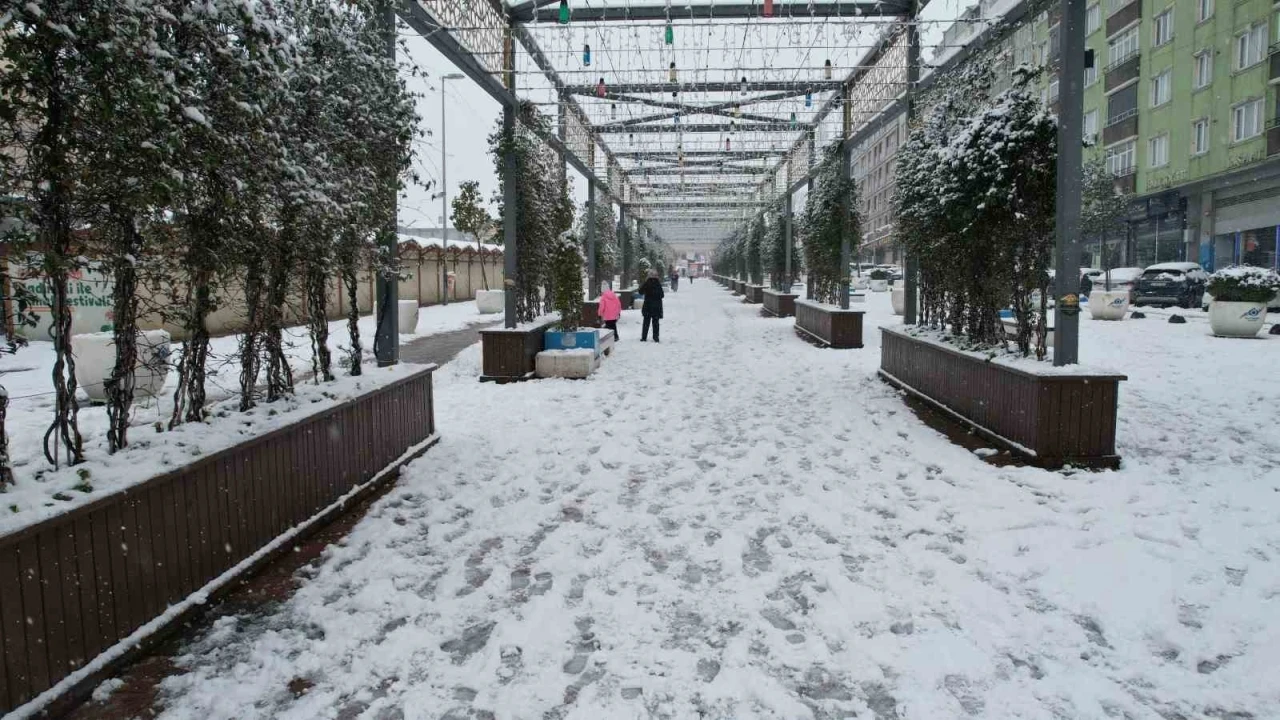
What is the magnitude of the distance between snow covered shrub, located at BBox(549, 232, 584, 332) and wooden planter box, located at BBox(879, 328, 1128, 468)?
6.05 m

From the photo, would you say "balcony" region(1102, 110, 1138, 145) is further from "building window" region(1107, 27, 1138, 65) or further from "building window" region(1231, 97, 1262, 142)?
"building window" region(1231, 97, 1262, 142)

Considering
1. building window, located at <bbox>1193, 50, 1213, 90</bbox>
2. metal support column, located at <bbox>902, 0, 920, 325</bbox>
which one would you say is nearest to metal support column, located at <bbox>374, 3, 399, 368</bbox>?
metal support column, located at <bbox>902, 0, 920, 325</bbox>

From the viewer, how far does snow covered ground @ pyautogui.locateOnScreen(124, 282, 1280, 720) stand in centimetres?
283

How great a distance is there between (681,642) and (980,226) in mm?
5570

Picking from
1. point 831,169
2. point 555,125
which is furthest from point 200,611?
point 831,169

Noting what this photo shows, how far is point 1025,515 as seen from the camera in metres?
4.62

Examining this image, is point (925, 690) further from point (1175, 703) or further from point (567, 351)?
point (567, 351)

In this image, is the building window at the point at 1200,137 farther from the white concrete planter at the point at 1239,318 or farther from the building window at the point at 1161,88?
the white concrete planter at the point at 1239,318

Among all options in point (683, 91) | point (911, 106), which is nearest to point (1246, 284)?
point (911, 106)

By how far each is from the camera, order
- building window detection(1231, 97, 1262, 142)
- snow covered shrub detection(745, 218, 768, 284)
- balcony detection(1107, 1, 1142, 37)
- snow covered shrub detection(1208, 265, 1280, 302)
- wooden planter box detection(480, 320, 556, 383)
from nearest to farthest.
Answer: wooden planter box detection(480, 320, 556, 383) → snow covered shrub detection(1208, 265, 1280, 302) → building window detection(1231, 97, 1262, 142) → snow covered shrub detection(745, 218, 768, 284) → balcony detection(1107, 1, 1142, 37)

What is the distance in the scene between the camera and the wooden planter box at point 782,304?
20812mm

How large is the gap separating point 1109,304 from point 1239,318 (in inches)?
187

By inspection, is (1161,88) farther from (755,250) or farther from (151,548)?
(151,548)

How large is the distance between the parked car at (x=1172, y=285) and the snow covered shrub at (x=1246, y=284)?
9.07 meters
